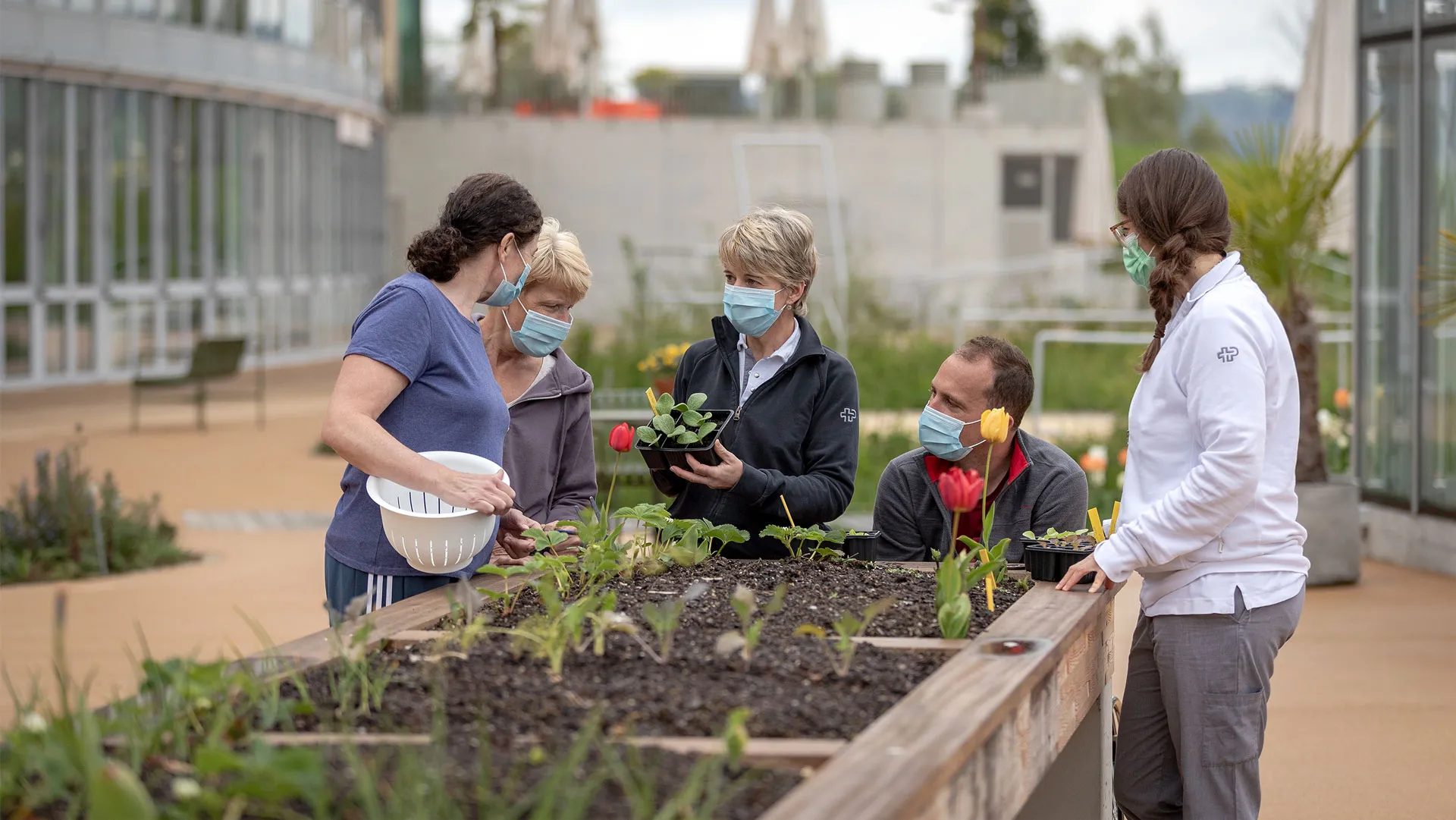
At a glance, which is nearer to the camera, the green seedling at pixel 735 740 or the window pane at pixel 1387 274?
the green seedling at pixel 735 740

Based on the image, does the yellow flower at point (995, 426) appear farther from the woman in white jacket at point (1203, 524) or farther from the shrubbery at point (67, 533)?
the shrubbery at point (67, 533)

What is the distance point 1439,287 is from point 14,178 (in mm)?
13526

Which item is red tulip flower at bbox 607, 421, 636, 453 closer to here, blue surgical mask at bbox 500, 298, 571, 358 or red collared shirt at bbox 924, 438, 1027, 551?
blue surgical mask at bbox 500, 298, 571, 358

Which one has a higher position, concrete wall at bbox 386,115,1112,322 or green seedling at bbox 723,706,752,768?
concrete wall at bbox 386,115,1112,322

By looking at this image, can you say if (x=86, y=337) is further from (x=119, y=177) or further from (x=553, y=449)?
(x=553, y=449)

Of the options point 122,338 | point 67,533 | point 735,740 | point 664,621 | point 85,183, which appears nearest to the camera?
point 735,740

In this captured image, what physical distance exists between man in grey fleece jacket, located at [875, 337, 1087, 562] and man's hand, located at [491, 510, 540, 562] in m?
0.77

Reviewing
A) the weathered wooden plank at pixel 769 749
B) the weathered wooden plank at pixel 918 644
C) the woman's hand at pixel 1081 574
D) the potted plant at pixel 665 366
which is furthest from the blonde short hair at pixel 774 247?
the potted plant at pixel 665 366

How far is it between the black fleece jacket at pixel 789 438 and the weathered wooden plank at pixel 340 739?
1.42 m

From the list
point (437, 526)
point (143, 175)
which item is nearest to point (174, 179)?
point (143, 175)

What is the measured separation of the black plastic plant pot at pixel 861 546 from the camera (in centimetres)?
290

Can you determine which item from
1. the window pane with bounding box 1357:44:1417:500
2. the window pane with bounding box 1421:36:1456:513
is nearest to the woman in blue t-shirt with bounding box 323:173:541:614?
the window pane with bounding box 1421:36:1456:513

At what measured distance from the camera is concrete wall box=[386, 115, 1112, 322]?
24672 mm

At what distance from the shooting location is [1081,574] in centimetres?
258
